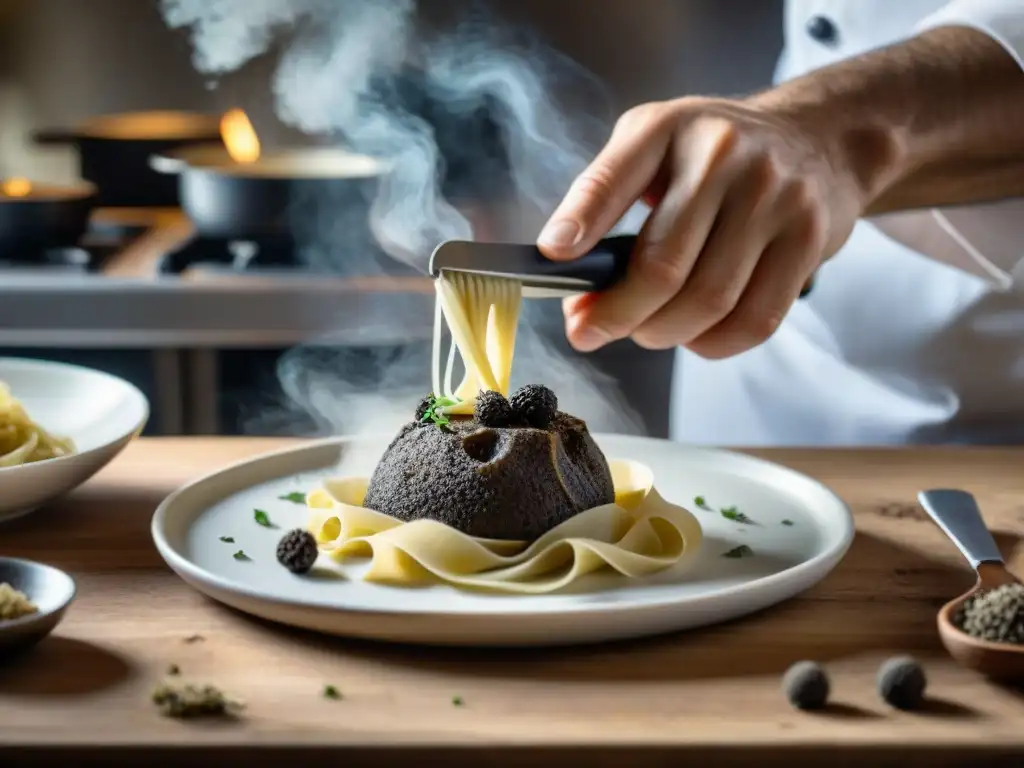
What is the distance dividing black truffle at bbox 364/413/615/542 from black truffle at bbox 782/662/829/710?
23.8 inches

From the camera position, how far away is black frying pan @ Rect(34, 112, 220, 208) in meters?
4.72

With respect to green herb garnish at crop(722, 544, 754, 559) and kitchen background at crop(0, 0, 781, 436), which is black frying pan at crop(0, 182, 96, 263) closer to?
kitchen background at crop(0, 0, 781, 436)

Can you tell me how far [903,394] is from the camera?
3.22 m

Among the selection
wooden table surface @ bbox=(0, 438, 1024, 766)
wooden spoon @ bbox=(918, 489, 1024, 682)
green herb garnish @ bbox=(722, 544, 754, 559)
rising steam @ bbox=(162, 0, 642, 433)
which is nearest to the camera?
wooden table surface @ bbox=(0, 438, 1024, 766)

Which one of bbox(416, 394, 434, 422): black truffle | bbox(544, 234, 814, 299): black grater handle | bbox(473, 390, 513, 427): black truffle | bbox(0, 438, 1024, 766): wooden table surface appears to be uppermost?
bbox(544, 234, 814, 299): black grater handle

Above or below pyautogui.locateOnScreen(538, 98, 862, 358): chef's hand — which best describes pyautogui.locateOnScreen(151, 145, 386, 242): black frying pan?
below

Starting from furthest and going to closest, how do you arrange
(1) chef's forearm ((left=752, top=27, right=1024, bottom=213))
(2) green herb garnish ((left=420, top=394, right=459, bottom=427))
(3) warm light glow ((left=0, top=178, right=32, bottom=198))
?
1. (3) warm light glow ((left=0, top=178, right=32, bottom=198))
2. (1) chef's forearm ((left=752, top=27, right=1024, bottom=213))
3. (2) green herb garnish ((left=420, top=394, right=459, bottom=427))

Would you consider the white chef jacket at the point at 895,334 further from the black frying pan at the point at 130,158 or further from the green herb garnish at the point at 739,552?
the black frying pan at the point at 130,158

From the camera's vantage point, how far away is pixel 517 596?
178 centimetres

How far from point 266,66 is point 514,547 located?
3679 mm

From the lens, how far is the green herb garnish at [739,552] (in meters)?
1.97

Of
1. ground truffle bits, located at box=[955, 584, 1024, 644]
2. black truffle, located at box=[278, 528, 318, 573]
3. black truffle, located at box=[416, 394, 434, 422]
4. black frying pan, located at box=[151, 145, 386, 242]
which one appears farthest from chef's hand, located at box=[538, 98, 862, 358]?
black frying pan, located at box=[151, 145, 386, 242]

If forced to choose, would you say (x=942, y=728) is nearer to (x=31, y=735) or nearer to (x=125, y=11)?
(x=31, y=735)

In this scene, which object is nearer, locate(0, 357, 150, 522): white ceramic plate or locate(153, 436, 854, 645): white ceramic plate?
locate(153, 436, 854, 645): white ceramic plate
